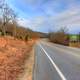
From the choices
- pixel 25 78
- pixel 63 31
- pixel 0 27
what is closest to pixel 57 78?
pixel 25 78

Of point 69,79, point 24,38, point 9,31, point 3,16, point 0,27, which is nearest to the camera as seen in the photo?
point 69,79

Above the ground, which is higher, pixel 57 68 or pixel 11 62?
pixel 57 68

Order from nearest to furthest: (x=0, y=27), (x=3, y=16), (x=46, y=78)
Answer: (x=46, y=78) → (x=3, y=16) → (x=0, y=27)

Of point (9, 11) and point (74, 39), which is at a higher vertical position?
point (9, 11)

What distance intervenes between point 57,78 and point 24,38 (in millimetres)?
76610

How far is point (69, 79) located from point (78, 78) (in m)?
0.51

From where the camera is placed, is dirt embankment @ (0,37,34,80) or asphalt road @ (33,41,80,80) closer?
asphalt road @ (33,41,80,80)

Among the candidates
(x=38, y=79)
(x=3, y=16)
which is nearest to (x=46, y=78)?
(x=38, y=79)

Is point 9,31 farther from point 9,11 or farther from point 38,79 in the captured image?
point 38,79

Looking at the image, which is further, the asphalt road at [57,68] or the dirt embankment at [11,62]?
the dirt embankment at [11,62]

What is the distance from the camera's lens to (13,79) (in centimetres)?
1034

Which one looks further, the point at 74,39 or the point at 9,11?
the point at 74,39

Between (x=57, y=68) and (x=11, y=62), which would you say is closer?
(x=57, y=68)

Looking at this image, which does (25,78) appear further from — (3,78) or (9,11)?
(9,11)
